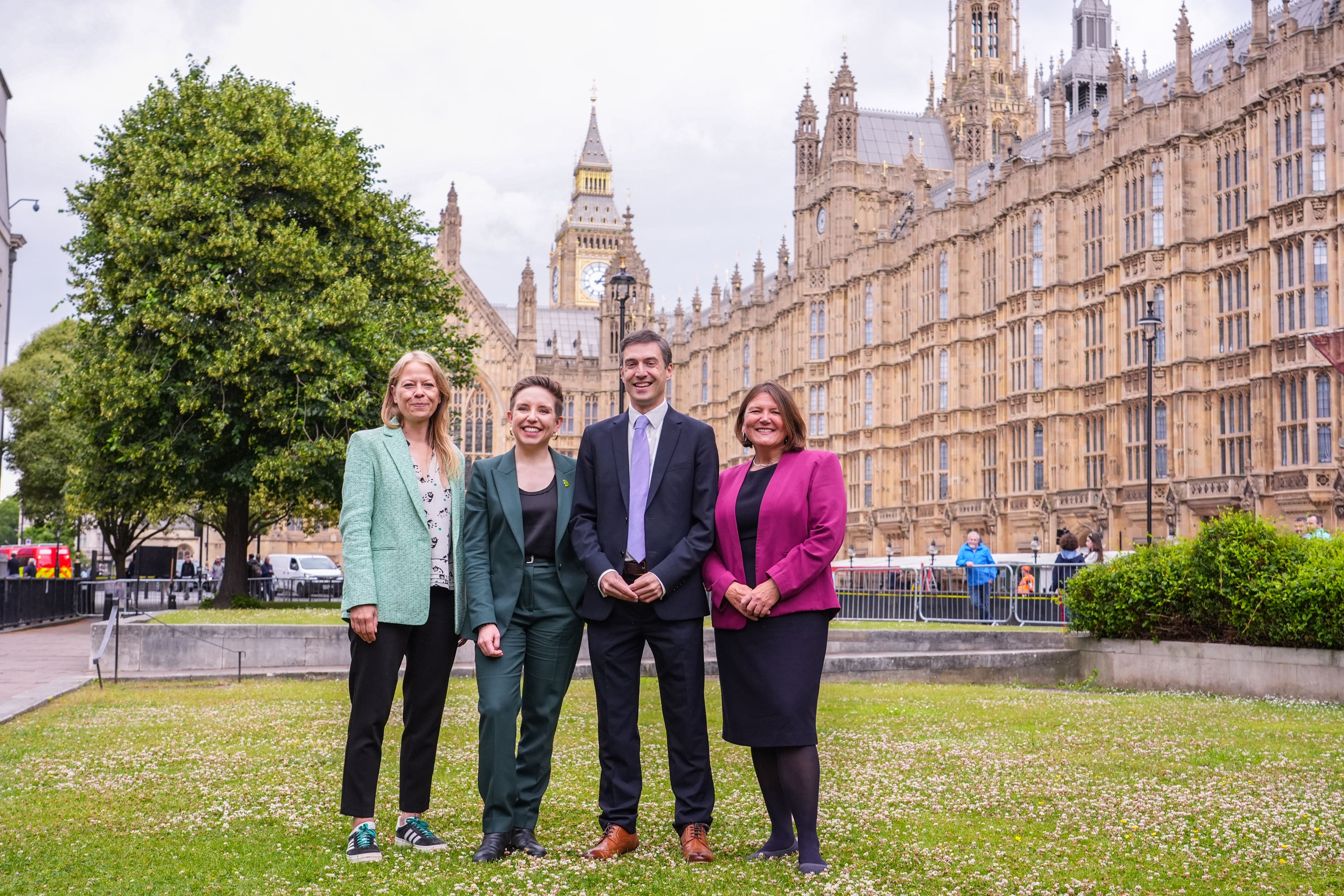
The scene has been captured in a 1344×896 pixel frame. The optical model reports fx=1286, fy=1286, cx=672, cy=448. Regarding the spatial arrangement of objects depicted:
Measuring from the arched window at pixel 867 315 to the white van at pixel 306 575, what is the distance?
22296mm

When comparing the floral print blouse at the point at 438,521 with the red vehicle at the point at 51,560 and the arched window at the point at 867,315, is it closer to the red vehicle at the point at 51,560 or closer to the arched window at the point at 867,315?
the red vehicle at the point at 51,560

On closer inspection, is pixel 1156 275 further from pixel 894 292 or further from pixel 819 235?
pixel 819 235

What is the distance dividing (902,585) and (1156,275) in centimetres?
1285

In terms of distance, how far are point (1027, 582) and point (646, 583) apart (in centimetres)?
1925

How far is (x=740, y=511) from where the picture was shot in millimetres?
6277

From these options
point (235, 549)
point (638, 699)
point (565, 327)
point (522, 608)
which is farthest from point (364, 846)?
point (565, 327)

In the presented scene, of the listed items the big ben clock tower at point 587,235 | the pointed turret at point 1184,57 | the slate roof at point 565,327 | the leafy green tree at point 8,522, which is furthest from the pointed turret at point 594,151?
the pointed turret at point 1184,57

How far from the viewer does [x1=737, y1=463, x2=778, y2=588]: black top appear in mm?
6219

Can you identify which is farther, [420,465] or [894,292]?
[894,292]

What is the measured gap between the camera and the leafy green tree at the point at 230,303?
81.1ft

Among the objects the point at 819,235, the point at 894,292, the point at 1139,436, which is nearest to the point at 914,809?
the point at 1139,436

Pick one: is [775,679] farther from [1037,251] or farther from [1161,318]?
[1037,251]

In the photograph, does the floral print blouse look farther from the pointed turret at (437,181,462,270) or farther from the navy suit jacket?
the pointed turret at (437,181,462,270)

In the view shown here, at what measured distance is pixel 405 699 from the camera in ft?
21.1
